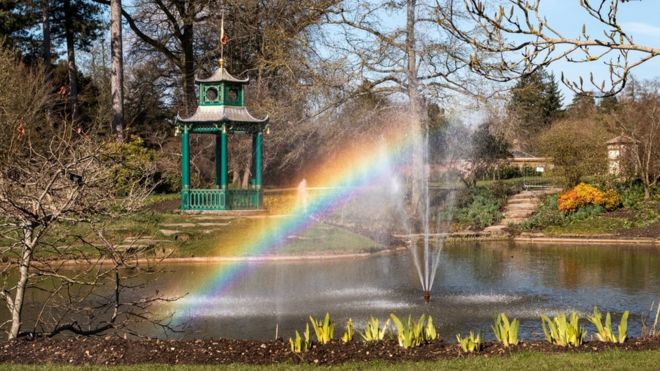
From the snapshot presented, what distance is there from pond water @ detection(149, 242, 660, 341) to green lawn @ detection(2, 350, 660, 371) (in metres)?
2.00

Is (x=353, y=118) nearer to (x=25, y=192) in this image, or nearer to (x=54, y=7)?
(x=54, y=7)

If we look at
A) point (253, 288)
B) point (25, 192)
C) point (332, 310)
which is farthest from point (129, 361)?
point (253, 288)

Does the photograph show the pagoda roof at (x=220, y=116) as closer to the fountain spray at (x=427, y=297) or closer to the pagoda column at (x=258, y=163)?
the pagoda column at (x=258, y=163)

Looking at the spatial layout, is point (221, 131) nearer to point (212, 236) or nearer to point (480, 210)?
point (212, 236)

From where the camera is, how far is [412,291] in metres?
13.9

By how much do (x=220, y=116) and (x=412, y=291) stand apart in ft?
37.7

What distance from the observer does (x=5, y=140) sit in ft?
72.1

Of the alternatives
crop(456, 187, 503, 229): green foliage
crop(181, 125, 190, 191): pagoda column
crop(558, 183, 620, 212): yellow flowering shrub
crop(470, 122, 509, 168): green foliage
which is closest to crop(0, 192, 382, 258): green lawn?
crop(181, 125, 190, 191): pagoda column

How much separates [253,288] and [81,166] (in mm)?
6375

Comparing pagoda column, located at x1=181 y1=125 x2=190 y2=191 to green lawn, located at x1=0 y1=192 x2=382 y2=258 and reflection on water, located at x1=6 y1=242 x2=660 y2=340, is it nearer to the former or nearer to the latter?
green lawn, located at x1=0 y1=192 x2=382 y2=258

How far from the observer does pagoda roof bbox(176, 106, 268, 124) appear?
75.5 ft

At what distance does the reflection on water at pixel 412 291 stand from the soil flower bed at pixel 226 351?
1.69m

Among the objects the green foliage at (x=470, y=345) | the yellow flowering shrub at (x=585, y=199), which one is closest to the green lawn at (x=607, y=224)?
the yellow flowering shrub at (x=585, y=199)

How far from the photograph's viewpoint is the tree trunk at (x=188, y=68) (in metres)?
35.1
